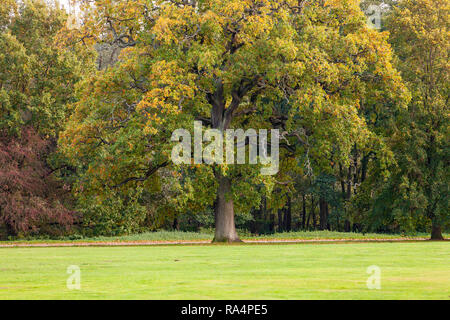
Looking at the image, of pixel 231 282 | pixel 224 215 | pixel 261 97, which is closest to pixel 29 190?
pixel 224 215

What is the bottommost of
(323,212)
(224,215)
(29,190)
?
(323,212)

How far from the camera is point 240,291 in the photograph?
1040 centimetres

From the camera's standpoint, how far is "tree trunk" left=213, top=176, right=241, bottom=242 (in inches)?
1452

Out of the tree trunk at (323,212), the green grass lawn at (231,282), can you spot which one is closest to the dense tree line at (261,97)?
the green grass lawn at (231,282)

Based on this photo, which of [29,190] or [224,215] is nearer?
[224,215]

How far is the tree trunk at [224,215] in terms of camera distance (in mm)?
36875

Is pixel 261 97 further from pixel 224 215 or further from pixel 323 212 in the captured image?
pixel 323 212

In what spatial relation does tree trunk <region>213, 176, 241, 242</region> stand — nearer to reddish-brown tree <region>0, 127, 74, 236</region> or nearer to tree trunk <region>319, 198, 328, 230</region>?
reddish-brown tree <region>0, 127, 74, 236</region>

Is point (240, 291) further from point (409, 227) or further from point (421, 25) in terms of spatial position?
point (421, 25)

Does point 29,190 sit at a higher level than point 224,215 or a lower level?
higher

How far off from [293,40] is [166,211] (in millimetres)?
24302

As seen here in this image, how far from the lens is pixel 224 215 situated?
37031 mm
